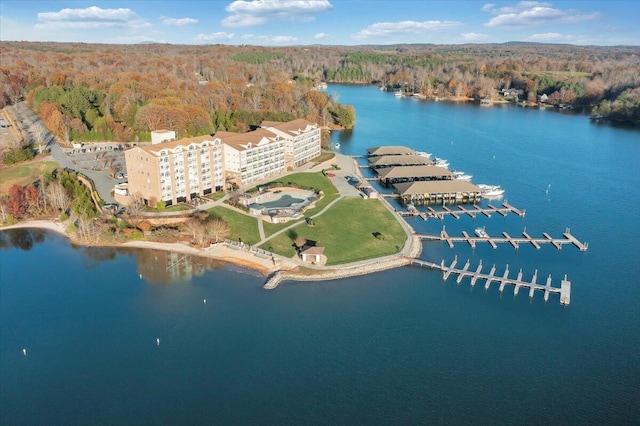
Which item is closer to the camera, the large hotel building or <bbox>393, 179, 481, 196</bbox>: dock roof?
the large hotel building

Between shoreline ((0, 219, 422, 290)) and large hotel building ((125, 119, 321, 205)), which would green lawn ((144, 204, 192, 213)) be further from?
shoreline ((0, 219, 422, 290))

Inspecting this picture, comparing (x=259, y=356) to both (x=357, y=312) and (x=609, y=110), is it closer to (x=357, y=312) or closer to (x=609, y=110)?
(x=357, y=312)

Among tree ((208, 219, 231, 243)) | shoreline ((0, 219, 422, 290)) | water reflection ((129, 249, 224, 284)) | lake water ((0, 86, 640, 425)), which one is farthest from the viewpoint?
tree ((208, 219, 231, 243))

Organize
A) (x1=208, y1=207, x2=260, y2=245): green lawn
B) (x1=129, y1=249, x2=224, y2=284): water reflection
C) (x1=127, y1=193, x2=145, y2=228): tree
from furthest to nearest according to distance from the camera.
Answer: (x1=127, y1=193, x2=145, y2=228): tree < (x1=208, y1=207, x2=260, y2=245): green lawn < (x1=129, y1=249, x2=224, y2=284): water reflection

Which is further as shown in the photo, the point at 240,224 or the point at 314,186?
the point at 314,186

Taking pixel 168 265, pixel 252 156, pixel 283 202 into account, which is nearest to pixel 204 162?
pixel 252 156

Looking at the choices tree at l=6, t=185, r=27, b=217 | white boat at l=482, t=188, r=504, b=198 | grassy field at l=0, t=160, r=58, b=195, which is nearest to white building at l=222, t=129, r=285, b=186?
tree at l=6, t=185, r=27, b=217

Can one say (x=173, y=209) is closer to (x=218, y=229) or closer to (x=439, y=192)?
(x=218, y=229)
